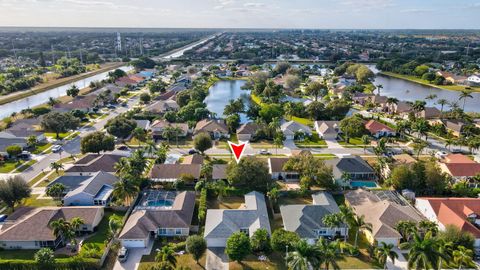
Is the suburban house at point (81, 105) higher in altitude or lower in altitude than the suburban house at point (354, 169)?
higher

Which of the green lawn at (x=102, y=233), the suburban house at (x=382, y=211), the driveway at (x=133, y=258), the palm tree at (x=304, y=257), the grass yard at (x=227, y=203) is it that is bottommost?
the driveway at (x=133, y=258)

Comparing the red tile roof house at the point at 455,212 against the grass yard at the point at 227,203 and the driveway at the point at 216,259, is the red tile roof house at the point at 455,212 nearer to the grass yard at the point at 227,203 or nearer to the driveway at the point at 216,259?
the grass yard at the point at 227,203

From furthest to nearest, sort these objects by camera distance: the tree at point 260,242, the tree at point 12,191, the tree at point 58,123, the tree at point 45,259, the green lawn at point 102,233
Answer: the tree at point 58,123
the tree at point 12,191
the green lawn at point 102,233
the tree at point 260,242
the tree at point 45,259

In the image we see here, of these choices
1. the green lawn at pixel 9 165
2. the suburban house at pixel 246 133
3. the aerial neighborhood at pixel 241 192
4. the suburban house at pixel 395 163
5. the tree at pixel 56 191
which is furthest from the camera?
the suburban house at pixel 246 133

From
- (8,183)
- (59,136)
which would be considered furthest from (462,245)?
(59,136)

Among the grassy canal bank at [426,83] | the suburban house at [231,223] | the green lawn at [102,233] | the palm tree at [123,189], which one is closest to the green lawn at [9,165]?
the green lawn at [102,233]

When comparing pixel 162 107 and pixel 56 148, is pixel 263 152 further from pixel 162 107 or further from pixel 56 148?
pixel 56 148

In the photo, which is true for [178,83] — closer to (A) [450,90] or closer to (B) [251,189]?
(B) [251,189]
